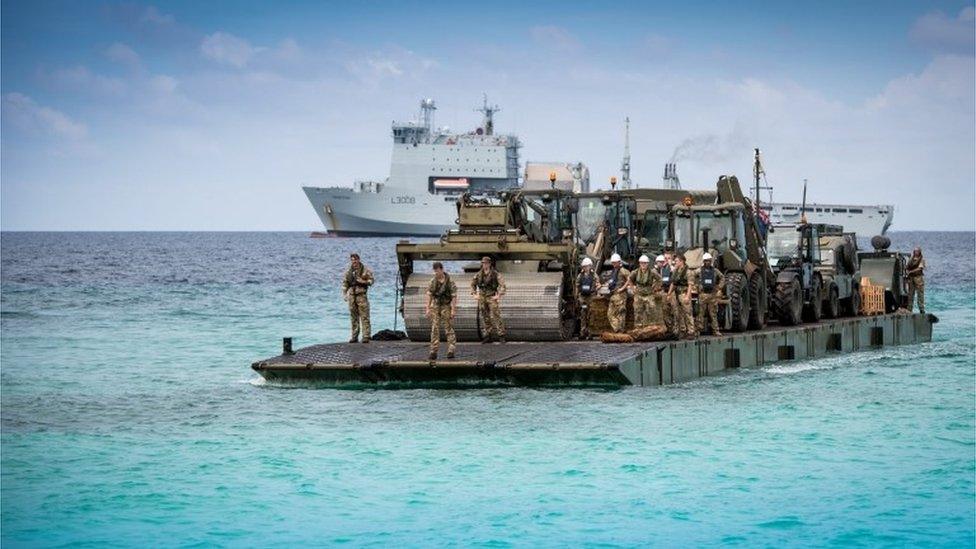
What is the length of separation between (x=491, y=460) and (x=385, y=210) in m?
134

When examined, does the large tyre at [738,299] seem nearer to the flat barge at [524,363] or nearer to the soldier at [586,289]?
the flat barge at [524,363]

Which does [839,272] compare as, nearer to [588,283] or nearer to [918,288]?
[918,288]

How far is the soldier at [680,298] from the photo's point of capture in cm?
2520

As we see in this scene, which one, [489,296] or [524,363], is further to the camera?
[489,296]

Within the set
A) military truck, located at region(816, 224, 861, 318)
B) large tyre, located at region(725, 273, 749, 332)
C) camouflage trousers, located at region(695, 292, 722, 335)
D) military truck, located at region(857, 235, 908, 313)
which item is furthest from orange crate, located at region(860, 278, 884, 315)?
camouflage trousers, located at region(695, 292, 722, 335)

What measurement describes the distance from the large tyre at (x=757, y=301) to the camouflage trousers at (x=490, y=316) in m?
5.97

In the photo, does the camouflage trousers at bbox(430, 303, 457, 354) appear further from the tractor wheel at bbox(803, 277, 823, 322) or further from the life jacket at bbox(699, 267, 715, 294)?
the tractor wheel at bbox(803, 277, 823, 322)

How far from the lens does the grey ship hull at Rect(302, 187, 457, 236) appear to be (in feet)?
486

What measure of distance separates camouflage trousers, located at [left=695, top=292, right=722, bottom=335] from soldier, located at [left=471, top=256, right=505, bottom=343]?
3.74 metres

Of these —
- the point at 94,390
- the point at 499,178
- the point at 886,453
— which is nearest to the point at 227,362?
the point at 94,390

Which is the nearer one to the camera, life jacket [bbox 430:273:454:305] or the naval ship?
life jacket [bbox 430:273:454:305]

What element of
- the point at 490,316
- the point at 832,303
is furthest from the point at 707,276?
the point at 832,303

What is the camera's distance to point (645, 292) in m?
24.8

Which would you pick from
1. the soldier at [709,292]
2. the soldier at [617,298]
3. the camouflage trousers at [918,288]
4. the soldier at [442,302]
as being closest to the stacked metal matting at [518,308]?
the soldier at [617,298]
